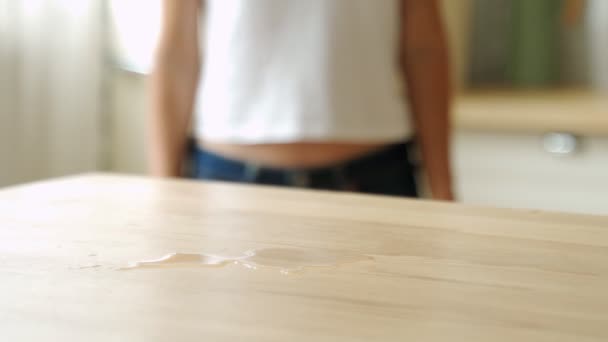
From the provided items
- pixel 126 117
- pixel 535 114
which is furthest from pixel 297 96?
pixel 126 117

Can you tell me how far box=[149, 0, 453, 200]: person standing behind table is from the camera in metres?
0.93

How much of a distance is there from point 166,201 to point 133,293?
23 centimetres

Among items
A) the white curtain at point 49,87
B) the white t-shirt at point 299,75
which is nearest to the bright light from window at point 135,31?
the white curtain at point 49,87

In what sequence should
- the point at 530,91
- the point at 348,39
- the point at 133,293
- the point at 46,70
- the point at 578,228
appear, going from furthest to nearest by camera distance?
the point at 530,91 → the point at 46,70 → the point at 348,39 → the point at 578,228 → the point at 133,293

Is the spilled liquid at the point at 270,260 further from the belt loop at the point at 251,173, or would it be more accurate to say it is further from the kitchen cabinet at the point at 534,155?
the kitchen cabinet at the point at 534,155

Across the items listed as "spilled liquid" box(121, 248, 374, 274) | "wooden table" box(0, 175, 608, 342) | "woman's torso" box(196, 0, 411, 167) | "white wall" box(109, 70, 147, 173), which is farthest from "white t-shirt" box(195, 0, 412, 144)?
"white wall" box(109, 70, 147, 173)

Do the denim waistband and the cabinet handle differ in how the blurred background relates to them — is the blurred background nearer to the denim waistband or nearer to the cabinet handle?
the cabinet handle

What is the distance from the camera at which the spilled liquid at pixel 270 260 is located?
0.39 metres

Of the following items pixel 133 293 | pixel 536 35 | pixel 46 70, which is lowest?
pixel 133 293

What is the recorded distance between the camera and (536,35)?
86.3 inches

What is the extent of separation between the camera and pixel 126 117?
181 cm

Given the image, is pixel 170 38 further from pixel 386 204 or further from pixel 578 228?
pixel 578 228

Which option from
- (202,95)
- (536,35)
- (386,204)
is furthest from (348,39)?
(536,35)

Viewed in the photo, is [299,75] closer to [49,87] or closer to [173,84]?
[173,84]
